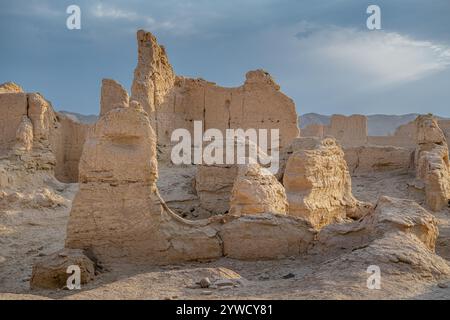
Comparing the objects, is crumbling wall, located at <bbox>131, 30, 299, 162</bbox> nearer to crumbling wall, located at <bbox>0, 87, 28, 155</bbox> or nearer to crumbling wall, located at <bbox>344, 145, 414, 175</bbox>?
crumbling wall, located at <bbox>344, 145, 414, 175</bbox>

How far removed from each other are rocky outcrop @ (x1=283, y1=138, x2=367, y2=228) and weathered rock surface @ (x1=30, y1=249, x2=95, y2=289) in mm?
5318

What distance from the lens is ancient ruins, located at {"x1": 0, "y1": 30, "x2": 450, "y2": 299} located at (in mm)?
5777

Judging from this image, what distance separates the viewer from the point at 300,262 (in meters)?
6.65

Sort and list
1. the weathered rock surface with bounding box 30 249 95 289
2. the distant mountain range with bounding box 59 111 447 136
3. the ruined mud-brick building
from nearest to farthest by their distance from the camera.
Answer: the weathered rock surface with bounding box 30 249 95 289 < the ruined mud-brick building < the distant mountain range with bounding box 59 111 447 136

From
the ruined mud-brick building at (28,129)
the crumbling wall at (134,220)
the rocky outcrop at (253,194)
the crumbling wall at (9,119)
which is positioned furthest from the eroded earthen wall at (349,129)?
the crumbling wall at (134,220)

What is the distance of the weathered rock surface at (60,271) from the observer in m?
5.96

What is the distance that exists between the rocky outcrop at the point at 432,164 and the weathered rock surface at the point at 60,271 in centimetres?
1265

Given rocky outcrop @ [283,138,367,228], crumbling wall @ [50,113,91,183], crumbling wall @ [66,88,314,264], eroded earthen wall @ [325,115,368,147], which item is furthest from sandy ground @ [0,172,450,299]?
eroded earthen wall @ [325,115,368,147]

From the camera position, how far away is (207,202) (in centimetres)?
1235

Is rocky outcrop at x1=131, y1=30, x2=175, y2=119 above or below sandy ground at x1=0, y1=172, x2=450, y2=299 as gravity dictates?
above

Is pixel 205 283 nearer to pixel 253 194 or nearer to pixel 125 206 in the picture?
pixel 125 206

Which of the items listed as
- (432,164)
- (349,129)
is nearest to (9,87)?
(432,164)

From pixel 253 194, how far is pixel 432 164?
9738 millimetres
